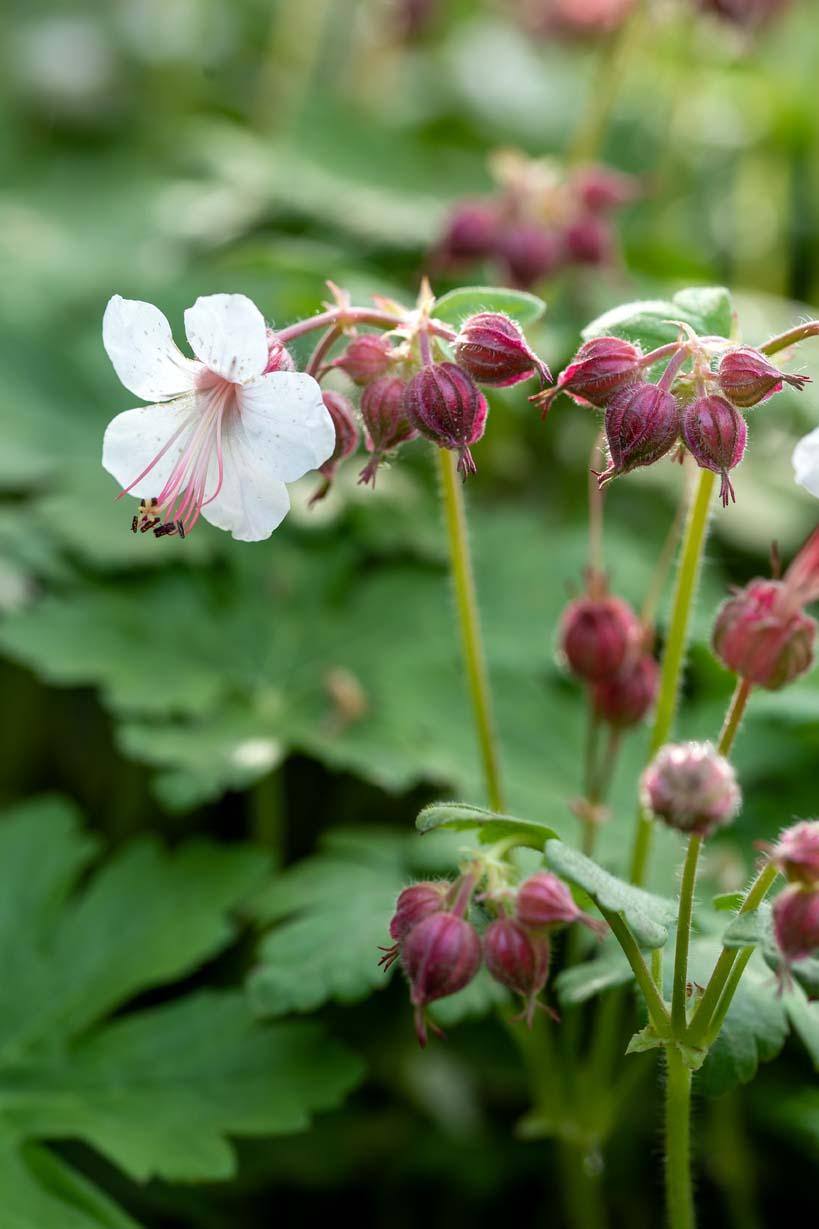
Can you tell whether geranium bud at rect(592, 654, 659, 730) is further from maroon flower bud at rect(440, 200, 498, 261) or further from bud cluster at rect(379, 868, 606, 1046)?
maroon flower bud at rect(440, 200, 498, 261)

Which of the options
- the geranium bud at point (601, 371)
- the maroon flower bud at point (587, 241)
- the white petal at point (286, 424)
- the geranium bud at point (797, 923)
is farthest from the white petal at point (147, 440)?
the maroon flower bud at point (587, 241)

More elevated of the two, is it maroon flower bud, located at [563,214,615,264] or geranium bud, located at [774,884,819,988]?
maroon flower bud, located at [563,214,615,264]

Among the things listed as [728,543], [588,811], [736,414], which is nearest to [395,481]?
[728,543]

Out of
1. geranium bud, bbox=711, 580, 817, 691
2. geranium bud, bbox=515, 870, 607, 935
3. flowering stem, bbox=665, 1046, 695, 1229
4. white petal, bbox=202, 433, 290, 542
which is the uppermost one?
white petal, bbox=202, 433, 290, 542

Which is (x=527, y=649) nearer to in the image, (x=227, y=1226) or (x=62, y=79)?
(x=227, y=1226)

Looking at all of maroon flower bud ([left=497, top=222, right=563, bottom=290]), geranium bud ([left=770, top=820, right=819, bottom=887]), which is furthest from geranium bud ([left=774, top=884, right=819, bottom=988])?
maroon flower bud ([left=497, top=222, right=563, bottom=290])

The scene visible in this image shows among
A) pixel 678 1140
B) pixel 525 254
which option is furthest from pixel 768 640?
pixel 525 254
